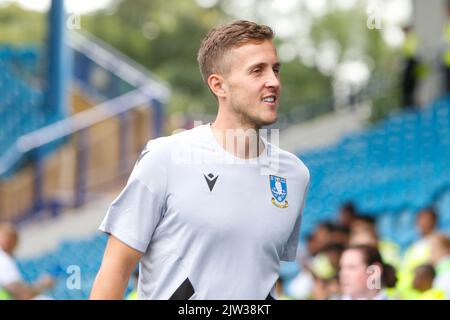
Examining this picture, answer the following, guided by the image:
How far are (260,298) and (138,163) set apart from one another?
36cm

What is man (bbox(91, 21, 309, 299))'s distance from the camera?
1858 millimetres

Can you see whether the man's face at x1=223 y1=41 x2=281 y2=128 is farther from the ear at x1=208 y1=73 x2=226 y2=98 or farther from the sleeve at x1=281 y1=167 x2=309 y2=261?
the sleeve at x1=281 y1=167 x2=309 y2=261

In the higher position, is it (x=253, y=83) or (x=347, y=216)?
(x=347, y=216)

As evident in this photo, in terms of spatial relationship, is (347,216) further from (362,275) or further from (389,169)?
(362,275)

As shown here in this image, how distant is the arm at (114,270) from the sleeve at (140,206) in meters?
0.02

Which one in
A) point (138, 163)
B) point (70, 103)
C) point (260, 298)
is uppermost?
point (70, 103)

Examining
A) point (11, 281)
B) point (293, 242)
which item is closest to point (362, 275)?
point (293, 242)

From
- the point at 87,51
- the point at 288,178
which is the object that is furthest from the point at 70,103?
the point at 288,178

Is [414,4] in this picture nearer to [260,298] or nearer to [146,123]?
[146,123]

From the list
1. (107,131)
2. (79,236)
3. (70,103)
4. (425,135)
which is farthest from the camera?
(70,103)

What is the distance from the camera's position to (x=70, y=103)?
13695 millimetres

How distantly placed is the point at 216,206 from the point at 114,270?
0.23m

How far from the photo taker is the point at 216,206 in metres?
1.87

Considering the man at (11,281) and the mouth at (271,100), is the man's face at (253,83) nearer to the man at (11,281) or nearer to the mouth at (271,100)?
the mouth at (271,100)
